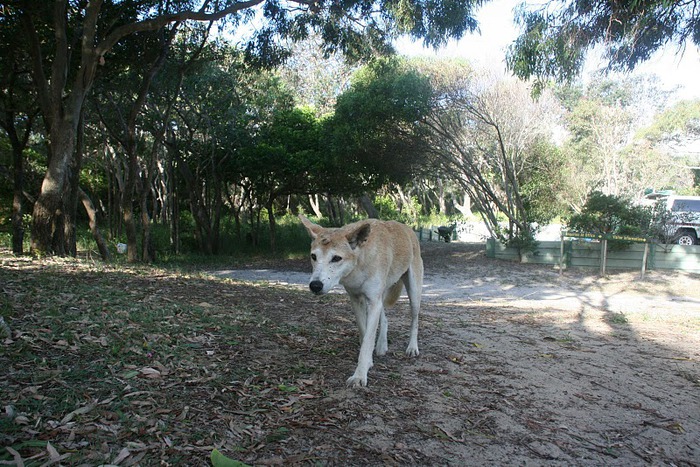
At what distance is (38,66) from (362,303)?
360 inches

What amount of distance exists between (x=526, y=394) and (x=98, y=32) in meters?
12.8

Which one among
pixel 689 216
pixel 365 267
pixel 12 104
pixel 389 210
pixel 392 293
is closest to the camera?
pixel 365 267

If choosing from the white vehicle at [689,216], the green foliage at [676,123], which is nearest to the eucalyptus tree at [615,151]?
the green foliage at [676,123]

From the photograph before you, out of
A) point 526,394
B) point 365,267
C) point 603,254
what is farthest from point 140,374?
point 603,254

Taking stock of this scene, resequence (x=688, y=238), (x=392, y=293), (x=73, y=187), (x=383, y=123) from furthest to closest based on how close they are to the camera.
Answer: (x=688, y=238) < (x=383, y=123) < (x=73, y=187) < (x=392, y=293)

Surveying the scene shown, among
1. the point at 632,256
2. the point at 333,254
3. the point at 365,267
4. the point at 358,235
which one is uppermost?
the point at 358,235

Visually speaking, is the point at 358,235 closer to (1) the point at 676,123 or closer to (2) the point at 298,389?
(2) the point at 298,389

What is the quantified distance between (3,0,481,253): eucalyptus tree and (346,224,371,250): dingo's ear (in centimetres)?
733

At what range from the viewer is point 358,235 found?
4531 millimetres

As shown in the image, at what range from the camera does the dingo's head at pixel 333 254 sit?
4160 mm

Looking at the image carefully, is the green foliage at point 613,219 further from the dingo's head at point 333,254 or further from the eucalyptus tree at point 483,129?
the dingo's head at point 333,254

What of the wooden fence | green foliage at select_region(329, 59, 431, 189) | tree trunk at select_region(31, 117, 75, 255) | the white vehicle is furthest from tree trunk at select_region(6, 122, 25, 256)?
the white vehicle

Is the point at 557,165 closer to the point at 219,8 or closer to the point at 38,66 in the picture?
the point at 219,8

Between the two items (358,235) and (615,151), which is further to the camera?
(615,151)
